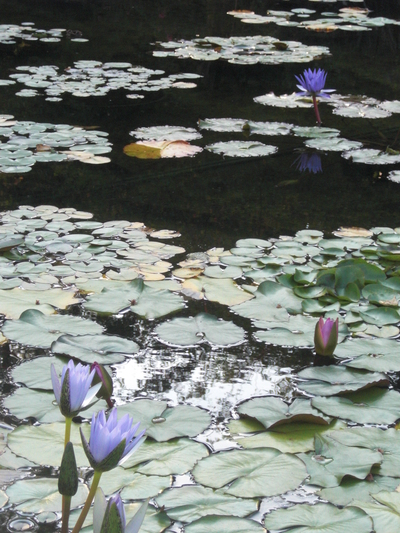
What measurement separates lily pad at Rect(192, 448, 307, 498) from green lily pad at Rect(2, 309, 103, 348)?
0.56m

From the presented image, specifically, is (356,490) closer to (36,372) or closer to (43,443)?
(43,443)

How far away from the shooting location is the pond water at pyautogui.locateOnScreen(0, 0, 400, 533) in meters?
1.14

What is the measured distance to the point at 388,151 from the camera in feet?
9.59

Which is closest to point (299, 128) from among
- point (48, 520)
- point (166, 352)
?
point (166, 352)

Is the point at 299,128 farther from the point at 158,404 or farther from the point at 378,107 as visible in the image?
the point at 158,404

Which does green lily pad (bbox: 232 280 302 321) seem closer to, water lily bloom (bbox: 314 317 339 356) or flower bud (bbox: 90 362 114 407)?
water lily bloom (bbox: 314 317 339 356)

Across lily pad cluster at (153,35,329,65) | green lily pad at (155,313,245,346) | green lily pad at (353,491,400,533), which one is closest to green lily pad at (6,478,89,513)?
green lily pad at (353,491,400,533)

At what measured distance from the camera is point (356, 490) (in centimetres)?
109

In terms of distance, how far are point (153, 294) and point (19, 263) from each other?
443 mm

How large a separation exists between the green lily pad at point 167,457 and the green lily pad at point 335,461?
0.63 ft

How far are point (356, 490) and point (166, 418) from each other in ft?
1.24

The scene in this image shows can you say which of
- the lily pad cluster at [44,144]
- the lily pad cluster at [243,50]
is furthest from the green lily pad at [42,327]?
the lily pad cluster at [243,50]

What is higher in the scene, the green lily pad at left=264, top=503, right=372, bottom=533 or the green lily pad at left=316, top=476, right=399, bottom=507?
the green lily pad at left=264, top=503, right=372, bottom=533

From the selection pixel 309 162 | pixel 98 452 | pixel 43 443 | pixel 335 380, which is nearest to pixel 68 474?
pixel 98 452
